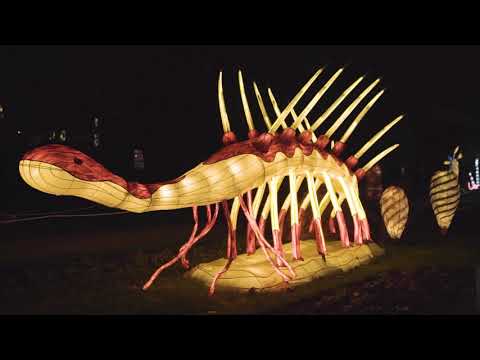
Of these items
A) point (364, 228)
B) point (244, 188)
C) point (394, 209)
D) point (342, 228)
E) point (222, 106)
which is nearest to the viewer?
point (244, 188)

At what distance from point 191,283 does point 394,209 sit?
4.72m

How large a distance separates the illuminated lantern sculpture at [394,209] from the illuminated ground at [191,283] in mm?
349

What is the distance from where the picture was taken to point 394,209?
10.8 metres

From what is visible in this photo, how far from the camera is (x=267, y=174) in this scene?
7.55 metres

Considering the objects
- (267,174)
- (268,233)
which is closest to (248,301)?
(267,174)

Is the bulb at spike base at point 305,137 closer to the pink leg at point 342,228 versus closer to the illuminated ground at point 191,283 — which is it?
the pink leg at point 342,228

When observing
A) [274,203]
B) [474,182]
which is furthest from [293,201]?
[474,182]

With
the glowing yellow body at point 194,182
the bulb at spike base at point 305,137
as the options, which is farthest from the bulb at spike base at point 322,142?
the bulb at spike base at point 305,137

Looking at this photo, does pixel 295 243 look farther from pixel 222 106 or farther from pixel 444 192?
pixel 444 192

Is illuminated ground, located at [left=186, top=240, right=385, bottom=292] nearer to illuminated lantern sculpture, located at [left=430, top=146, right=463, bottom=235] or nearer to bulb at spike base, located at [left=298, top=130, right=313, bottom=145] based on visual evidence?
bulb at spike base, located at [left=298, top=130, right=313, bottom=145]

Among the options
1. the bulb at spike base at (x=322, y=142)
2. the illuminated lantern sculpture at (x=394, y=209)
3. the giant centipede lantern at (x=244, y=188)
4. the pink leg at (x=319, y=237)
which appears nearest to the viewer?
the giant centipede lantern at (x=244, y=188)

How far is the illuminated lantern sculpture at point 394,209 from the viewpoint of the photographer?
10.6 m

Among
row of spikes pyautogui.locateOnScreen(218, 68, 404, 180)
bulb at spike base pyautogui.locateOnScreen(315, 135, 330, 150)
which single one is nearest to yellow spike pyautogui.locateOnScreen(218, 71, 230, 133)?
row of spikes pyautogui.locateOnScreen(218, 68, 404, 180)

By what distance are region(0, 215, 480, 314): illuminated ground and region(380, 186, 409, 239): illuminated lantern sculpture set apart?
0.35 metres
